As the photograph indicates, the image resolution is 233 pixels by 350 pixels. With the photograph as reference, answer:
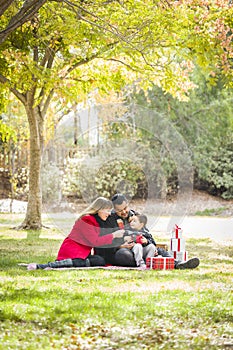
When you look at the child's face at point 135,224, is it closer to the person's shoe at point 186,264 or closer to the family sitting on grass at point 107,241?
the family sitting on grass at point 107,241

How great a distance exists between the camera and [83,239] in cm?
752

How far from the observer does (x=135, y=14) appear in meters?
10.9

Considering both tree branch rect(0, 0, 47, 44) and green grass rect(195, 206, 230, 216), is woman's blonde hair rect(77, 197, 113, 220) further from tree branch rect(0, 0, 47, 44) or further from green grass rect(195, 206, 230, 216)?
green grass rect(195, 206, 230, 216)

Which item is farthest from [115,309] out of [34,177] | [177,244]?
[34,177]

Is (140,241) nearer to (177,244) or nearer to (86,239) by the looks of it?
(177,244)

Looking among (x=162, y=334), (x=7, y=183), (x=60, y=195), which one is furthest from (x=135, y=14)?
(x=7, y=183)

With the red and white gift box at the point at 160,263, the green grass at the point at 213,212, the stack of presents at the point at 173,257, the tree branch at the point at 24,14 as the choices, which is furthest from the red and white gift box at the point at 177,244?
the green grass at the point at 213,212

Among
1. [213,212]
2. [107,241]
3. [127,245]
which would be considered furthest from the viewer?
[213,212]

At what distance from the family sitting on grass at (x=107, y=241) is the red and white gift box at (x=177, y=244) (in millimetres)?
247

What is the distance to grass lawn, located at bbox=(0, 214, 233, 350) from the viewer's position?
431 cm

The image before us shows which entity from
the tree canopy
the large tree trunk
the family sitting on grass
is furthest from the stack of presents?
the large tree trunk

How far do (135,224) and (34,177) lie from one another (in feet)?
17.8

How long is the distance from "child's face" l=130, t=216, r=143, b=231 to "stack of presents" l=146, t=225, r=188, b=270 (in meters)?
0.46

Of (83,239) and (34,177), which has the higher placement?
(34,177)
